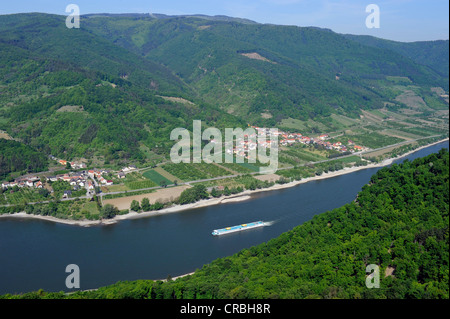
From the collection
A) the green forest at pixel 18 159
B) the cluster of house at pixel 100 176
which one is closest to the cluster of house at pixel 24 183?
the green forest at pixel 18 159

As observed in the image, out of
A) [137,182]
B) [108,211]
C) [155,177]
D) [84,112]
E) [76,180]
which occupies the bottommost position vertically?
[108,211]

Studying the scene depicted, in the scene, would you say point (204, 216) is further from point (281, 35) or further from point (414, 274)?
point (281, 35)

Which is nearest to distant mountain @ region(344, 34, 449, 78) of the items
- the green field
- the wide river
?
the green field

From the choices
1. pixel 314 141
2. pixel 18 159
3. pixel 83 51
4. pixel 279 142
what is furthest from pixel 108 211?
pixel 83 51


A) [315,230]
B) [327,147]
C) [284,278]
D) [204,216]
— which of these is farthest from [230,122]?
[284,278]

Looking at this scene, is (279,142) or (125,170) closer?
(125,170)

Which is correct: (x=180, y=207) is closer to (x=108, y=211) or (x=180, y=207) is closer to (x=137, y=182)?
(x=108, y=211)

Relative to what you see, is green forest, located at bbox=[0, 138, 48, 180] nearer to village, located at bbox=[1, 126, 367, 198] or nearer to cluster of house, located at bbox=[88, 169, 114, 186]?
village, located at bbox=[1, 126, 367, 198]
